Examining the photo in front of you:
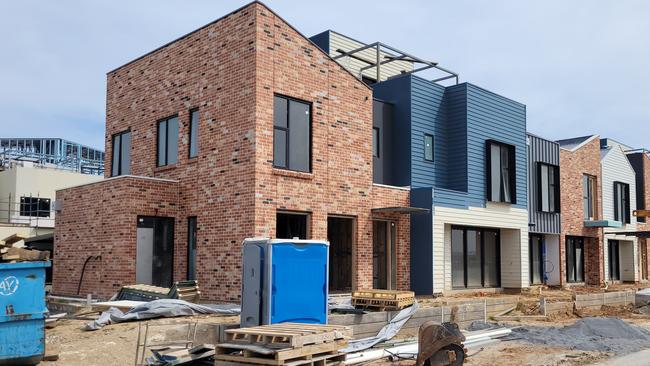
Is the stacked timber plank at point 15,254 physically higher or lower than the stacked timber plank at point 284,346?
higher

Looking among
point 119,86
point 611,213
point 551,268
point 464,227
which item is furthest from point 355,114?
point 611,213

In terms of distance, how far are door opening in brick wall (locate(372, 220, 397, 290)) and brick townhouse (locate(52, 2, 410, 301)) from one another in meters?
0.03

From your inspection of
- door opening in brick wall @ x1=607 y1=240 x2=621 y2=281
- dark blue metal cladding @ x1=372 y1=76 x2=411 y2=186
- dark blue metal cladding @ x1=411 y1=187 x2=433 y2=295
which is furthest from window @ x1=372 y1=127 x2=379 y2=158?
door opening in brick wall @ x1=607 y1=240 x2=621 y2=281

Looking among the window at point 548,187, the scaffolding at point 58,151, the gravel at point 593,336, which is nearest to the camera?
the gravel at point 593,336

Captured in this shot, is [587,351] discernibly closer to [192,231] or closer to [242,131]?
[242,131]

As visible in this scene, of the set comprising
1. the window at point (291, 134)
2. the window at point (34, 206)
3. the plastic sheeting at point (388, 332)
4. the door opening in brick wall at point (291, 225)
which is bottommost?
the plastic sheeting at point (388, 332)

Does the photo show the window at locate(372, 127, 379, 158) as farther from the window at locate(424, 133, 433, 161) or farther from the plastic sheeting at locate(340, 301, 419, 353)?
the plastic sheeting at locate(340, 301, 419, 353)

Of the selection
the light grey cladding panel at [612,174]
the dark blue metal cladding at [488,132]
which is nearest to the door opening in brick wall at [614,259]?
the light grey cladding panel at [612,174]

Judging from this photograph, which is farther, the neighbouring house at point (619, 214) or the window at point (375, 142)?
the neighbouring house at point (619, 214)

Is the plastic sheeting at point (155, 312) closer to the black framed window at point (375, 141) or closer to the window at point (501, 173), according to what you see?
the black framed window at point (375, 141)

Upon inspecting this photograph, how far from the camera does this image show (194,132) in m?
18.4

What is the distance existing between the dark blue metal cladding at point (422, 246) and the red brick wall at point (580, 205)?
1033 centimetres

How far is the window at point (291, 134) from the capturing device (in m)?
16.7

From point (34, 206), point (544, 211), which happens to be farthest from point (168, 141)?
point (34, 206)
